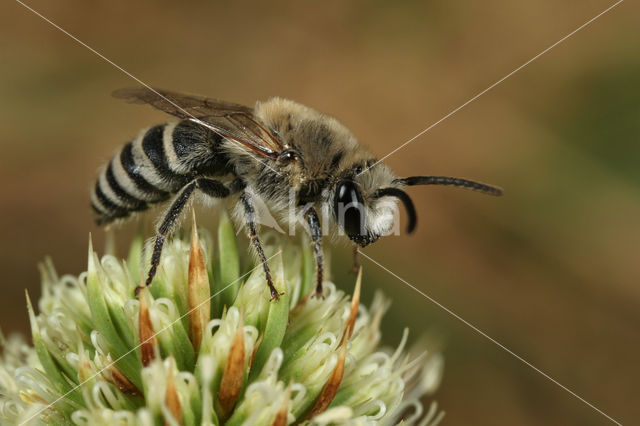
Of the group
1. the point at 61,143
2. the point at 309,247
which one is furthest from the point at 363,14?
the point at 309,247

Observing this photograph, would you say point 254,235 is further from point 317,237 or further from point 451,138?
point 451,138

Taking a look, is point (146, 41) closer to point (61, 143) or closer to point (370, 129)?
point (61, 143)

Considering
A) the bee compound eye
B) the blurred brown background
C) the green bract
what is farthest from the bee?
the blurred brown background

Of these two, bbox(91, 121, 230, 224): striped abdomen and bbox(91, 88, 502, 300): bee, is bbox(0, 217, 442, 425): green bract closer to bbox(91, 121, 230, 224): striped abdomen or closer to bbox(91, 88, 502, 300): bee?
bbox(91, 88, 502, 300): bee

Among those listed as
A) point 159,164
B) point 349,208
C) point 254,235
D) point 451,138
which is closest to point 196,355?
point 254,235

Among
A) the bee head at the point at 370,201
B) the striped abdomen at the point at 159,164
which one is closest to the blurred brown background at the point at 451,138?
the striped abdomen at the point at 159,164

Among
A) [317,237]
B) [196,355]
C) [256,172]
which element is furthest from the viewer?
[256,172]

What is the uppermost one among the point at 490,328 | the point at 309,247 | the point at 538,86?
the point at 309,247
